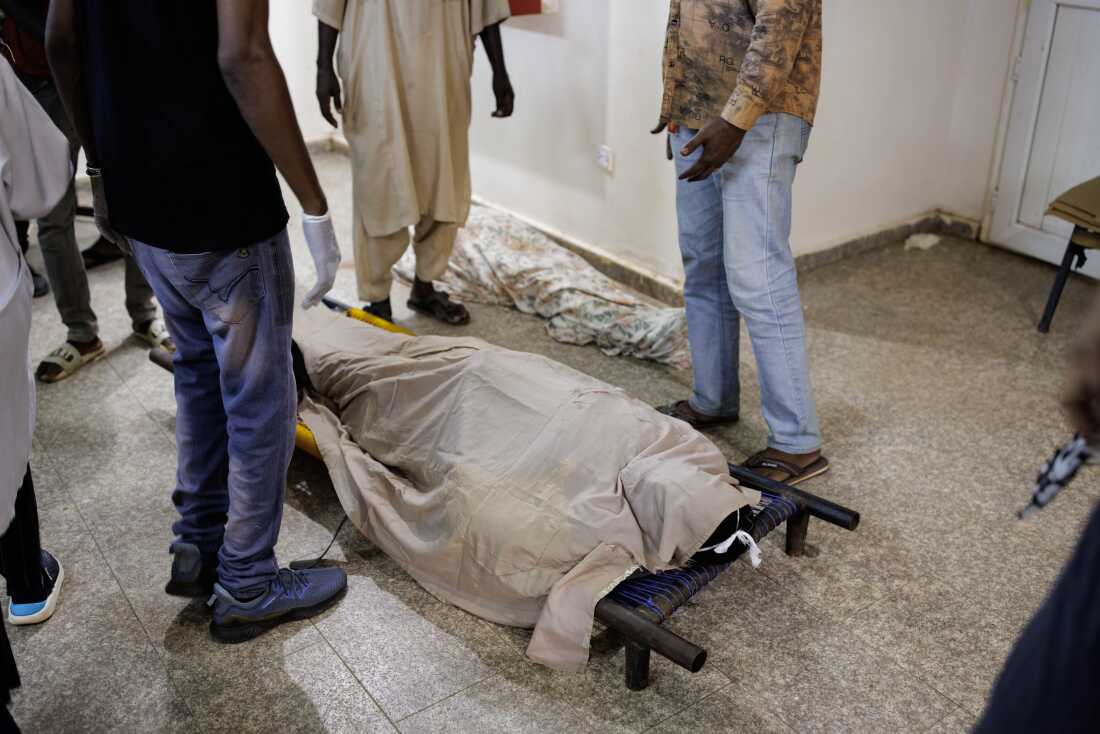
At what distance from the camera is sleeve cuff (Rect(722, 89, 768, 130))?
2217 mm

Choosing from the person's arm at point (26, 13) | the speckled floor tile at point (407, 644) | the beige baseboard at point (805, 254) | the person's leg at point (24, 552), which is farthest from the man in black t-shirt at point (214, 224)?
the beige baseboard at point (805, 254)

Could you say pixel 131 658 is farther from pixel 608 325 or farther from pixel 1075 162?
pixel 1075 162

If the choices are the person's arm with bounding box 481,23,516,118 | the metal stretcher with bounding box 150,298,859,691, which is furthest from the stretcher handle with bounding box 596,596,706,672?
the person's arm with bounding box 481,23,516,118

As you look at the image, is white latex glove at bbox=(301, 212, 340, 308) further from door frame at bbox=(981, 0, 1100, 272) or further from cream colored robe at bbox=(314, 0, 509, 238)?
door frame at bbox=(981, 0, 1100, 272)

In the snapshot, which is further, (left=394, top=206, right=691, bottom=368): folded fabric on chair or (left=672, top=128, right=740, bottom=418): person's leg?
(left=394, top=206, right=691, bottom=368): folded fabric on chair

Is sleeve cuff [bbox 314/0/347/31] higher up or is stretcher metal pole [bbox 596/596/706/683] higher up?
sleeve cuff [bbox 314/0/347/31]

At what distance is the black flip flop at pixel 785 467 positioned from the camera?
2619 millimetres

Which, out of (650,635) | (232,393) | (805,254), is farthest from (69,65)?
(805,254)

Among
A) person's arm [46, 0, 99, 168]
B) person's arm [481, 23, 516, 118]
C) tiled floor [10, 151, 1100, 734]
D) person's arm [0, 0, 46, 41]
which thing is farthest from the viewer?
person's arm [481, 23, 516, 118]

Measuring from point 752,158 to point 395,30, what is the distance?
134cm

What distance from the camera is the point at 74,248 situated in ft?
10.7

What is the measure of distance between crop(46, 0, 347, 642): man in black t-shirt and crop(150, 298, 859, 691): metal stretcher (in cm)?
43

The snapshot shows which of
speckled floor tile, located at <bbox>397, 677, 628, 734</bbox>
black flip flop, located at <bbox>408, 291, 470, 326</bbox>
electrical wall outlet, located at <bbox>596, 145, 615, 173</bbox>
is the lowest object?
black flip flop, located at <bbox>408, 291, 470, 326</bbox>

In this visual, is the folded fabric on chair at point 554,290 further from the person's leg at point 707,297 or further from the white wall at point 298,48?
the white wall at point 298,48
